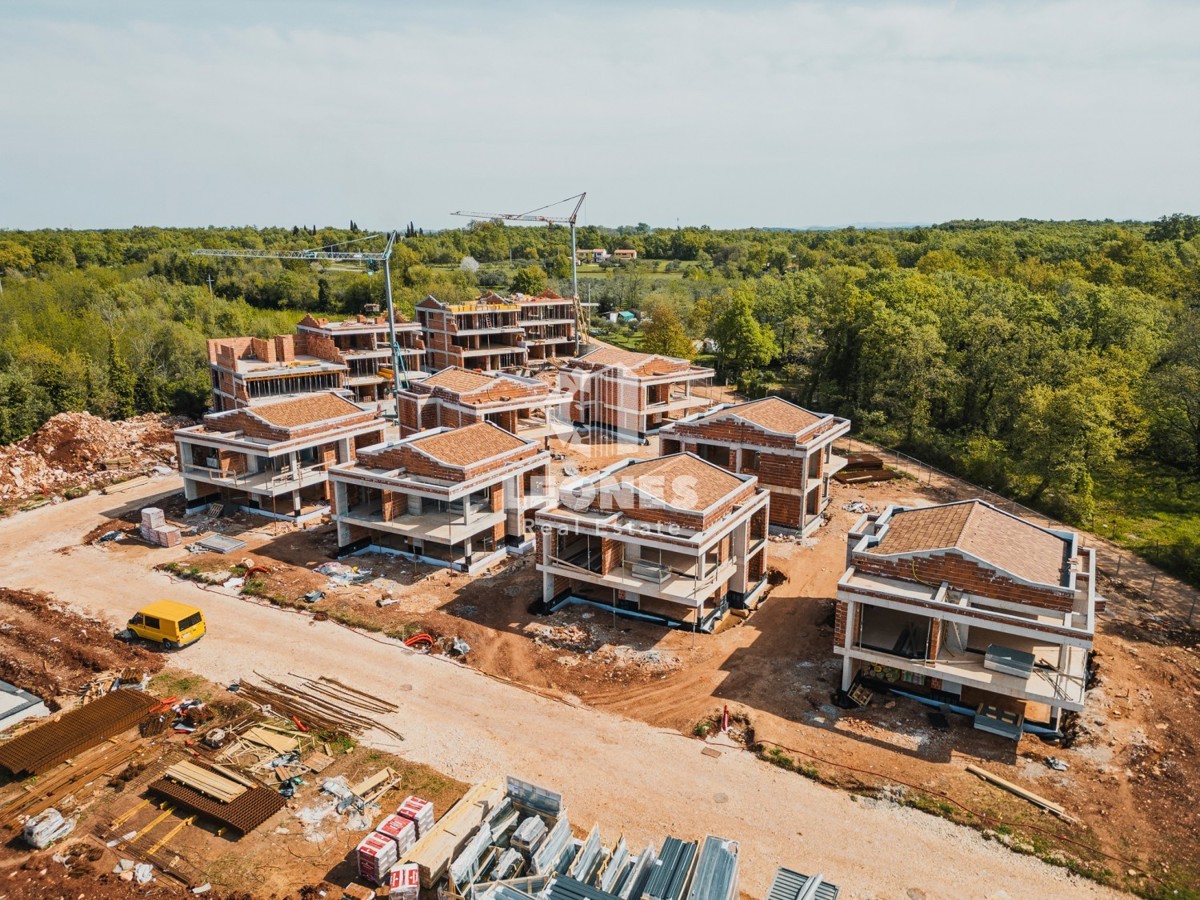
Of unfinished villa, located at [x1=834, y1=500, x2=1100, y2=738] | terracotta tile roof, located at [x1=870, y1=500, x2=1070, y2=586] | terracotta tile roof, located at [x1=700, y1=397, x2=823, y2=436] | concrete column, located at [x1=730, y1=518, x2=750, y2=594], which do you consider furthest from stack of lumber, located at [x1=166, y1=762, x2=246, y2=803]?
terracotta tile roof, located at [x1=700, y1=397, x2=823, y2=436]

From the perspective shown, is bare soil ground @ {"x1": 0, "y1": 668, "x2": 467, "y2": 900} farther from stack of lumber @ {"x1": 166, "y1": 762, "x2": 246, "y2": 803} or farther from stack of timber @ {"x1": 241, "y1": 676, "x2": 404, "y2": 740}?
stack of timber @ {"x1": 241, "y1": 676, "x2": 404, "y2": 740}

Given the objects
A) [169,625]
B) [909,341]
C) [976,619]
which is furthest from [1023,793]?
[909,341]

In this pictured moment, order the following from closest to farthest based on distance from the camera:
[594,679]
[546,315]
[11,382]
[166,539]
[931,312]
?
[594,679]
[166,539]
[11,382]
[931,312]
[546,315]

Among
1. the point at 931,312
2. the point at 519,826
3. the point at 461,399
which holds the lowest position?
the point at 519,826

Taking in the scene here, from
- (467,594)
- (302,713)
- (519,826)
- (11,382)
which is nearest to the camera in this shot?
(519,826)

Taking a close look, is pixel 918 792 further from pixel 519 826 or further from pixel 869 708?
pixel 519 826

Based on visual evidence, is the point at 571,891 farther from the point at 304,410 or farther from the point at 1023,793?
the point at 304,410

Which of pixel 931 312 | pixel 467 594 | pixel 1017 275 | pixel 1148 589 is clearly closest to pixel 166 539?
pixel 467 594
